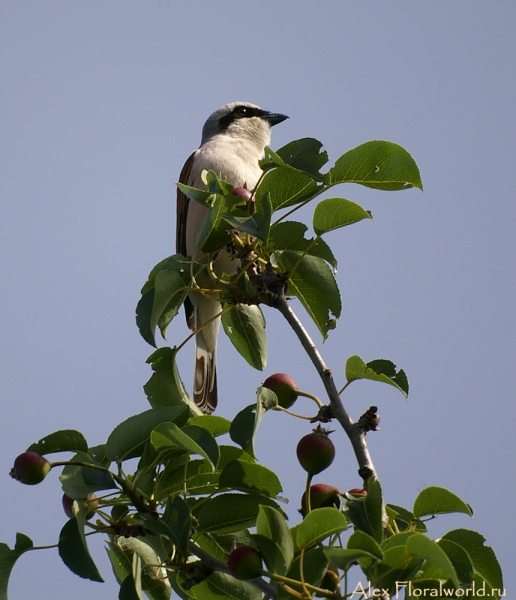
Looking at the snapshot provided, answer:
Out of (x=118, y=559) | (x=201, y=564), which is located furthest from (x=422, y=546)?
(x=118, y=559)

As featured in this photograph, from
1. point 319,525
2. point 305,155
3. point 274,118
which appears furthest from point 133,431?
point 274,118

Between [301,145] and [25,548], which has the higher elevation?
[301,145]

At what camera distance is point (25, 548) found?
228 cm

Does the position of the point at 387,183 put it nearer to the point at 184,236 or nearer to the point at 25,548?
the point at 25,548

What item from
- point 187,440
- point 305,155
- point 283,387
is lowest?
point 187,440

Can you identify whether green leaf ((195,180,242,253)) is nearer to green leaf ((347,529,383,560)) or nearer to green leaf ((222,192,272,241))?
green leaf ((222,192,272,241))

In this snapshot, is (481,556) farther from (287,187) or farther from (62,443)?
(287,187)

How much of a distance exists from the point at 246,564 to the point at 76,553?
52 centimetres

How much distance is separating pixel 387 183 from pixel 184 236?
3244 mm

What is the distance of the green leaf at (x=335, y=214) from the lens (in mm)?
2586

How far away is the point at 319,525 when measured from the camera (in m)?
1.88

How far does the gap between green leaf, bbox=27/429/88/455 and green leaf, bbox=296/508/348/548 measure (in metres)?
0.78

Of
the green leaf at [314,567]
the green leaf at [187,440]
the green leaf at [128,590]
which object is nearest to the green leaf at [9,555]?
the green leaf at [128,590]

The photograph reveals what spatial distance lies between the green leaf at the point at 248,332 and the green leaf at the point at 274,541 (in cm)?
129
